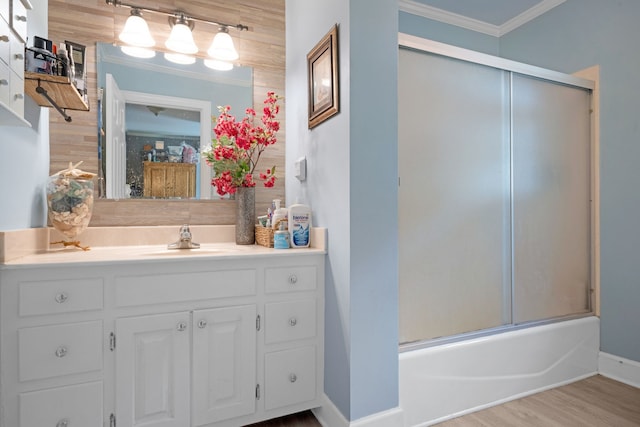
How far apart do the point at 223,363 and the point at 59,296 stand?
66cm

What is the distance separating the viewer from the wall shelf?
52.8 inches

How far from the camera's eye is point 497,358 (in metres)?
1.84

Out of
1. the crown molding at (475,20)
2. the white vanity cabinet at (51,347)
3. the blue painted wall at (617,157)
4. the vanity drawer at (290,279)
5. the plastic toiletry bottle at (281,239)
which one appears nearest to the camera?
the white vanity cabinet at (51,347)

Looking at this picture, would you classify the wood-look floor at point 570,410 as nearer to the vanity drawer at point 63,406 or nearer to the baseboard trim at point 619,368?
the baseboard trim at point 619,368

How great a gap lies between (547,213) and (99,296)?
239 cm

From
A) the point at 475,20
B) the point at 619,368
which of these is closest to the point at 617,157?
the point at 619,368

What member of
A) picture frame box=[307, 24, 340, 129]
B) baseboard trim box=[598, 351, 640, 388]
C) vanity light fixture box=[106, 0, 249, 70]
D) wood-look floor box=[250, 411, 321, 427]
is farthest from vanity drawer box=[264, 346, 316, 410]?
baseboard trim box=[598, 351, 640, 388]

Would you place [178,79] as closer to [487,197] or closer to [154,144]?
[154,144]

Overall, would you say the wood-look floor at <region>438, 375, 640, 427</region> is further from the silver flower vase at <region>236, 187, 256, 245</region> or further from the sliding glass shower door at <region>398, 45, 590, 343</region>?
the silver flower vase at <region>236, 187, 256, 245</region>

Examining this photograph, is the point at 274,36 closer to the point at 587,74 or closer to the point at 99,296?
the point at 99,296

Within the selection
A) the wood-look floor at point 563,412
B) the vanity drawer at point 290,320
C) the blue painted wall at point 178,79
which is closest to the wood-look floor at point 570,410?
the wood-look floor at point 563,412

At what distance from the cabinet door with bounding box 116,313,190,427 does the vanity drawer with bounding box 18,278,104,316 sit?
128mm

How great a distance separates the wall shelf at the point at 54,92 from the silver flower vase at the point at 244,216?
822 mm

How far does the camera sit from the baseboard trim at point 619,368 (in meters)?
2.03
